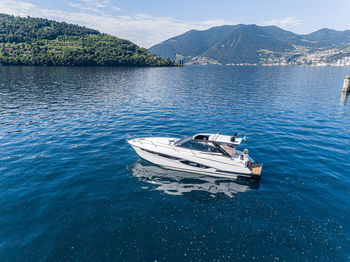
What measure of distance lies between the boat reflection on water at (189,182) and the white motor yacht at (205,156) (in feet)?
1.58

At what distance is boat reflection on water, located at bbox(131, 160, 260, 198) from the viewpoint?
13.5 m

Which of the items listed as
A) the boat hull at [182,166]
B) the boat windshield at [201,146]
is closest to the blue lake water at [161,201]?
the boat hull at [182,166]

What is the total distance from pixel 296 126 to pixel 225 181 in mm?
18425

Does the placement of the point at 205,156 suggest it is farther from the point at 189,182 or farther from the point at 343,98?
the point at 343,98

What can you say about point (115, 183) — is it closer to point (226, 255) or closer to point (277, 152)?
point (226, 255)

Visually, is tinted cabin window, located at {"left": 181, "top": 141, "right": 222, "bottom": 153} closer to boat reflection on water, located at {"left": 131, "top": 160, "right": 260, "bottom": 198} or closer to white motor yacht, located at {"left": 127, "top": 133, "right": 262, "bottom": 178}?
white motor yacht, located at {"left": 127, "top": 133, "right": 262, "bottom": 178}

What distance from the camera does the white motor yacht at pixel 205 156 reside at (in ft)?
47.9

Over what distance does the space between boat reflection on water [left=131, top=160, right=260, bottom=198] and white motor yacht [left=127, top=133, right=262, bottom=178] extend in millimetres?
482

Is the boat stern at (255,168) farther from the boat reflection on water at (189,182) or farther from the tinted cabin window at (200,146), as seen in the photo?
the tinted cabin window at (200,146)

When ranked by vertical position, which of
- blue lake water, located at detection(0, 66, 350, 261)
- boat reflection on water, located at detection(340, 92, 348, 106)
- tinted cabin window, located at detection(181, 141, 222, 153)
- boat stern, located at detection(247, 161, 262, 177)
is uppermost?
boat reflection on water, located at detection(340, 92, 348, 106)

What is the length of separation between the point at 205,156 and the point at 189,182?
245 centimetres

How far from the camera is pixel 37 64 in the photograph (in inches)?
5832

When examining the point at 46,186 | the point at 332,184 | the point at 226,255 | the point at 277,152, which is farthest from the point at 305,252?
the point at 46,186

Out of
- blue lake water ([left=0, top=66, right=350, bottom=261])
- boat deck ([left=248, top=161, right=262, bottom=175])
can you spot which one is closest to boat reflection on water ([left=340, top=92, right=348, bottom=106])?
blue lake water ([left=0, top=66, right=350, bottom=261])
